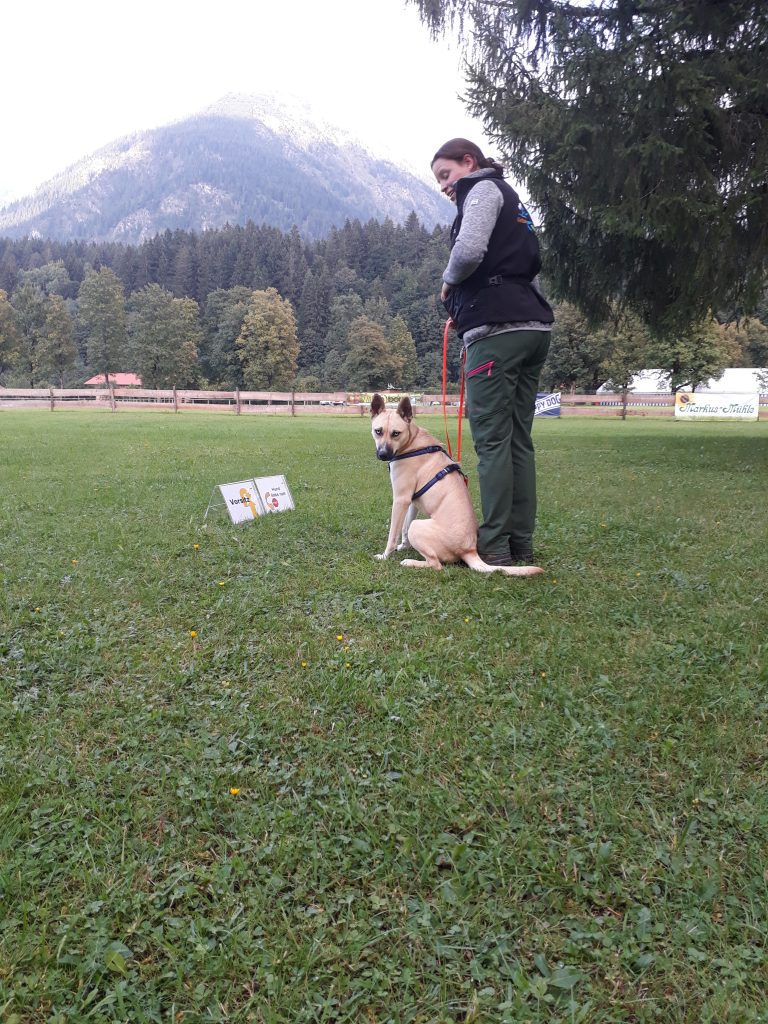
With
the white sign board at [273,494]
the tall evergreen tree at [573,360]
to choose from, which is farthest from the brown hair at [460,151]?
the tall evergreen tree at [573,360]

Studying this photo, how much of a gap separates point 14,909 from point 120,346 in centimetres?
6758

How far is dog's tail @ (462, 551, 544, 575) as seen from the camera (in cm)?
425

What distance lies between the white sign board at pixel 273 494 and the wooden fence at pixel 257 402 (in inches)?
1567

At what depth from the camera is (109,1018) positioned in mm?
1302

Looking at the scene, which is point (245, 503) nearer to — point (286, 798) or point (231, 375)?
point (286, 798)

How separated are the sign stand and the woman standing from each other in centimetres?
246

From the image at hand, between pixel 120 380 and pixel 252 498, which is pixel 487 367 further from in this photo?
pixel 120 380

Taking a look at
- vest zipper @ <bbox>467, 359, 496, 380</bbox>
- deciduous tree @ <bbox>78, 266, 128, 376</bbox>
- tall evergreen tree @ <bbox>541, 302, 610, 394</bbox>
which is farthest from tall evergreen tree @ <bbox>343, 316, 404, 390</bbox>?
vest zipper @ <bbox>467, 359, 496, 380</bbox>

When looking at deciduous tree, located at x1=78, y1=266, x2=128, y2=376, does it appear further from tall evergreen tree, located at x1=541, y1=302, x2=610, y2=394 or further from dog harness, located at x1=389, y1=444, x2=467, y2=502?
dog harness, located at x1=389, y1=444, x2=467, y2=502

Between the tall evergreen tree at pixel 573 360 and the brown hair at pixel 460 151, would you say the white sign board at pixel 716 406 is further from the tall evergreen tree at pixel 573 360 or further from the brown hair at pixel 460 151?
the brown hair at pixel 460 151

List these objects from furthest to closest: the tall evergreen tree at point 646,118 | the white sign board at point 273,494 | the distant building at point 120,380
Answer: the distant building at point 120,380 < the tall evergreen tree at point 646,118 < the white sign board at point 273,494

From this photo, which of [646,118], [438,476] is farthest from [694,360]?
[438,476]

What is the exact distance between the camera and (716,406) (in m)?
42.1

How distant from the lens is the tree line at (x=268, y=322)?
56.8m
